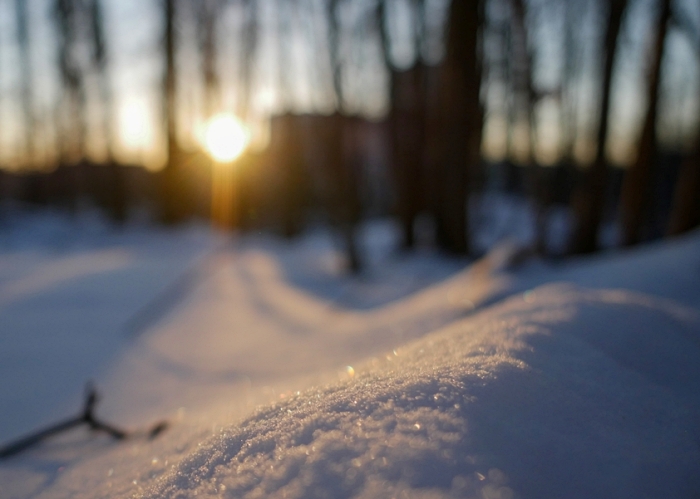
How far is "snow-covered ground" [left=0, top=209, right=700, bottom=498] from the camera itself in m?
0.93

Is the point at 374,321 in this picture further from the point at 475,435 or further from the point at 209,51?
the point at 209,51

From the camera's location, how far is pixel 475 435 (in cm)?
95

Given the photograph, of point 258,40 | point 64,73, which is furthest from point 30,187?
point 258,40

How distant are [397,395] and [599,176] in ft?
21.2

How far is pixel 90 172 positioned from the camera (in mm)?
18938

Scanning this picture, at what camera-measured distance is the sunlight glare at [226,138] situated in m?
11.3

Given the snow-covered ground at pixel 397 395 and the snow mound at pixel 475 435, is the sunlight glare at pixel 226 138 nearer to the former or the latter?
the snow-covered ground at pixel 397 395

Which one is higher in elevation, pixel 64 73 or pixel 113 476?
pixel 64 73

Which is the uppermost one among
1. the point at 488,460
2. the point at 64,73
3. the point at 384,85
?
the point at 64,73

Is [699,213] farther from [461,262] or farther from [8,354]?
[8,354]

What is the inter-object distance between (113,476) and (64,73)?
14665 millimetres

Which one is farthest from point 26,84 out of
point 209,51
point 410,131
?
point 410,131

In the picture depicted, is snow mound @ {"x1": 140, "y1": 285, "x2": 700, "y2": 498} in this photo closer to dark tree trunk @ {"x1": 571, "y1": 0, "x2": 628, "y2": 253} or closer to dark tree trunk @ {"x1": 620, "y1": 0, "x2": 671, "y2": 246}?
dark tree trunk @ {"x1": 620, "y1": 0, "x2": 671, "y2": 246}

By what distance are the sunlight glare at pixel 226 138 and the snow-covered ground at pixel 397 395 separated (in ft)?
→ 25.0
